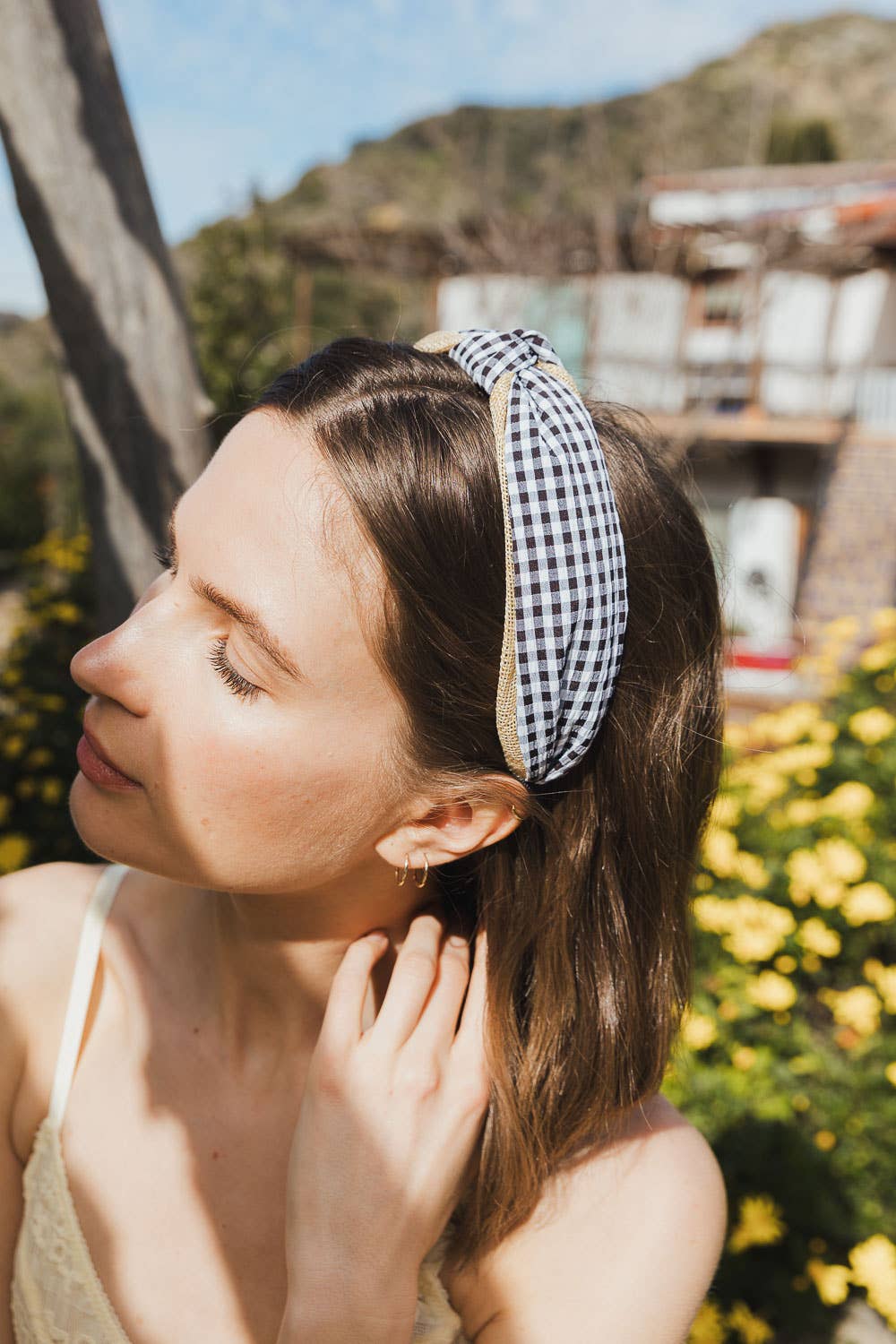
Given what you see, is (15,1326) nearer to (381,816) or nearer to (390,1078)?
(390,1078)

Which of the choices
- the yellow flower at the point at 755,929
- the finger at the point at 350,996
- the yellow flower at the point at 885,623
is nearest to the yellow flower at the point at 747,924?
the yellow flower at the point at 755,929

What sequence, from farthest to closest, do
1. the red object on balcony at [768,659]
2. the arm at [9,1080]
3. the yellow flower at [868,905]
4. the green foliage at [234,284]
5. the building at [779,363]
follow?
the green foliage at [234,284] < the building at [779,363] < the red object on balcony at [768,659] < the yellow flower at [868,905] < the arm at [9,1080]

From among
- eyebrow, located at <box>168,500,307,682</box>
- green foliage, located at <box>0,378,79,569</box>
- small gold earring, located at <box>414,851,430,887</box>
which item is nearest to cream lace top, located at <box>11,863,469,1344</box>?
small gold earring, located at <box>414,851,430,887</box>

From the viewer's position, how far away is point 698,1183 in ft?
4.06

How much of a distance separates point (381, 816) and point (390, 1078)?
311 millimetres

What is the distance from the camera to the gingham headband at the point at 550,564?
1.05 m

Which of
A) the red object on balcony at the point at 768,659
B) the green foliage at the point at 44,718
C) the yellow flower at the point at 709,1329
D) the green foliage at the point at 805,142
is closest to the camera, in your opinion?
the yellow flower at the point at 709,1329

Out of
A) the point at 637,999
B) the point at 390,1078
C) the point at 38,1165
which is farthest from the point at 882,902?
the point at 38,1165

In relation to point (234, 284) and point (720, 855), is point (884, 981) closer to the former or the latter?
point (720, 855)

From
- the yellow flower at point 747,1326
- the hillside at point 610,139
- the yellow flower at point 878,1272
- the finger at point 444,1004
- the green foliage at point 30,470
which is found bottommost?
the green foliage at point 30,470

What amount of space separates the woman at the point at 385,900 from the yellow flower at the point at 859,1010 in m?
1.34

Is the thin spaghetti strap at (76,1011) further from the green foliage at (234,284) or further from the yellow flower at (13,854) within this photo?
the green foliage at (234,284)

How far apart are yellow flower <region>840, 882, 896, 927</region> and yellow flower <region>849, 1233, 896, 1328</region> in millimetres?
784

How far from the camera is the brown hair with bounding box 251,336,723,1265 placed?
42.4 inches
